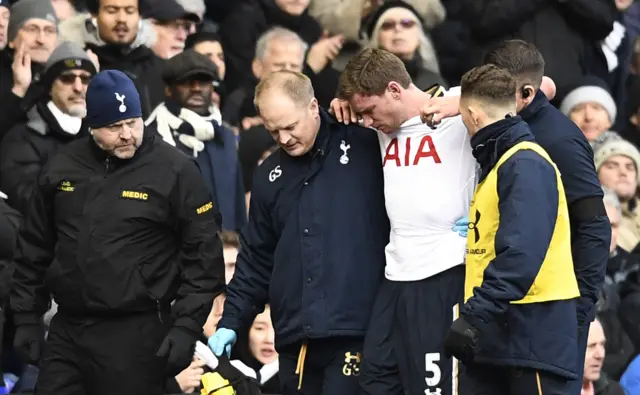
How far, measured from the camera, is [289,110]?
289 inches

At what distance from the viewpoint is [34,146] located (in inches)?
389

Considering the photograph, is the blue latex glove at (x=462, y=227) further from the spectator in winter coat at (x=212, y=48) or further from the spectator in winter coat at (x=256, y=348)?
the spectator in winter coat at (x=212, y=48)

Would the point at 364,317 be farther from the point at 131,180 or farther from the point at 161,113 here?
the point at 161,113

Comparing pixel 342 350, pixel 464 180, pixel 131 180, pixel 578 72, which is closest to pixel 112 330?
pixel 131 180

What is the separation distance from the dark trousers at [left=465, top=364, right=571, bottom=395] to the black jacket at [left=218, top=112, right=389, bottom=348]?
729 mm

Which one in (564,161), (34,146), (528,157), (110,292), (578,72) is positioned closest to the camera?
(528,157)

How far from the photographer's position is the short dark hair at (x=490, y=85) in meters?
6.70

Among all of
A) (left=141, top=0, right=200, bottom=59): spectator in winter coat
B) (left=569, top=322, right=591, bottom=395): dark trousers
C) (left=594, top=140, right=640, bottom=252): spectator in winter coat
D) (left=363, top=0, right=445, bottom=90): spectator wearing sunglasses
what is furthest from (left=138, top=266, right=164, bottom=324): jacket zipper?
(left=594, top=140, right=640, bottom=252): spectator in winter coat

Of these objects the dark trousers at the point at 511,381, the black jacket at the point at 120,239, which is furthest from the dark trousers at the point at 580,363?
the black jacket at the point at 120,239

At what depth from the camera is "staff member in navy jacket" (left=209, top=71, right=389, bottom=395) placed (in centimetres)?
740

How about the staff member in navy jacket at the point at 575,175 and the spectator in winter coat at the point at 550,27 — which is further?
the spectator in winter coat at the point at 550,27

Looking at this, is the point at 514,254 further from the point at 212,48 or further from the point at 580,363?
the point at 212,48

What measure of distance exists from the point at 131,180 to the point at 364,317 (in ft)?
4.86

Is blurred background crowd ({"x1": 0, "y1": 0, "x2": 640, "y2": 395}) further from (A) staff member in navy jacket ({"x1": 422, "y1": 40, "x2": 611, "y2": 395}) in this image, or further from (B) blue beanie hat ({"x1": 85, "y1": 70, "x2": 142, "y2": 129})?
(A) staff member in navy jacket ({"x1": 422, "y1": 40, "x2": 611, "y2": 395})
